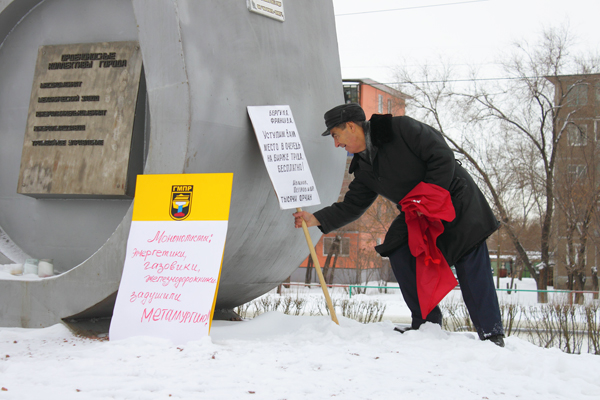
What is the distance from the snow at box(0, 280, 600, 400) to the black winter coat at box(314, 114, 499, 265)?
582mm

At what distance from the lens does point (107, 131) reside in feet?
14.7

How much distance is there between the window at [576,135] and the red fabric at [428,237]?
51.0ft

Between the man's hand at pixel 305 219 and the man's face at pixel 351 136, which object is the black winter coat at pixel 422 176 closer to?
the man's face at pixel 351 136

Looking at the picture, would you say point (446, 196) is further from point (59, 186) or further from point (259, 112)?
point (59, 186)

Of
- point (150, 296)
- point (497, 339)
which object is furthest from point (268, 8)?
point (497, 339)

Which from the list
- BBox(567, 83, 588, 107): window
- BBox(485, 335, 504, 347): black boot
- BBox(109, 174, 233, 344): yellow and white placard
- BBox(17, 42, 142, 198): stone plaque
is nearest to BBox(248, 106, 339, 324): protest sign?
BBox(109, 174, 233, 344): yellow and white placard

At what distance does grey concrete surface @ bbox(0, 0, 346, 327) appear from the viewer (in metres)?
3.62

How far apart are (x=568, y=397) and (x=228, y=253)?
225cm

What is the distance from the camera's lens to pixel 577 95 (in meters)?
17.7

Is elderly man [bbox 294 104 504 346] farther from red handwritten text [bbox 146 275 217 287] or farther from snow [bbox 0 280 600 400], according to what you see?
red handwritten text [bbox 146 275 217 287]

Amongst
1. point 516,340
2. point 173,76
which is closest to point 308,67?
point 173,76

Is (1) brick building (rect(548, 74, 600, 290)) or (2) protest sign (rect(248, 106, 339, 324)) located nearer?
(2) protest sign (rect(248, 106, 339, 324))

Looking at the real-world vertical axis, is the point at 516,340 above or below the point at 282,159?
below

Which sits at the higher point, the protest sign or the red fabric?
the protest sign
